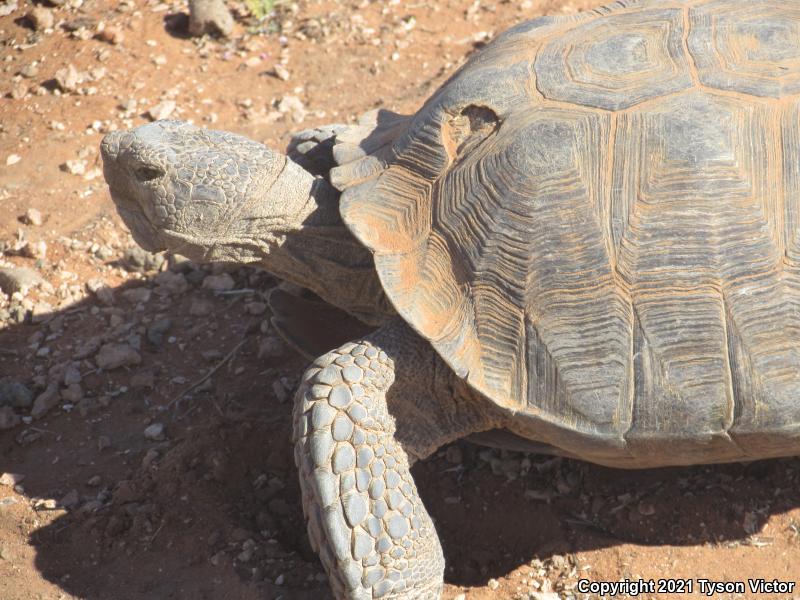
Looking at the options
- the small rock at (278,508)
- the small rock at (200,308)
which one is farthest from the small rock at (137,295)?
the small rock at (278,508)

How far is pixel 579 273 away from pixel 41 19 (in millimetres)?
5457

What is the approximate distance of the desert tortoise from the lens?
2.79 m

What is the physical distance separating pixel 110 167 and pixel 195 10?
10.4ft

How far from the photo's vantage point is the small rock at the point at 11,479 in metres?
3.84

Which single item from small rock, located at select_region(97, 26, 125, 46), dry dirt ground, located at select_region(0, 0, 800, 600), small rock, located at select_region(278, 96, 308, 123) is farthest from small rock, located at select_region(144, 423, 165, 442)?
small rock, located at select_region(97, 26, 125, 46)

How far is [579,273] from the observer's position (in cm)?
288

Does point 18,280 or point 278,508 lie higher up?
point 278,508

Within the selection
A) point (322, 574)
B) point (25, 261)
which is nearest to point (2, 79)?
point (25, 261)

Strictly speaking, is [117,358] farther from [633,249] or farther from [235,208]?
[633,249]

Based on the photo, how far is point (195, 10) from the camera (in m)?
6.27

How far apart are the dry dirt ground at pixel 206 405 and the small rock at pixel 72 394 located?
0.05ft

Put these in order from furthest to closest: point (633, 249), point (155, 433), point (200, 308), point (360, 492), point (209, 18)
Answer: point (209, 18) < point (200, 308) < point (155, 433) < point (360, 492) < point (633, 249)

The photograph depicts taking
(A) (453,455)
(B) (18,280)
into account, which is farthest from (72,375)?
(A) (453,455)

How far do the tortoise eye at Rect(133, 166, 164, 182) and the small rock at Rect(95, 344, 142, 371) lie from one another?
4.04 feet
